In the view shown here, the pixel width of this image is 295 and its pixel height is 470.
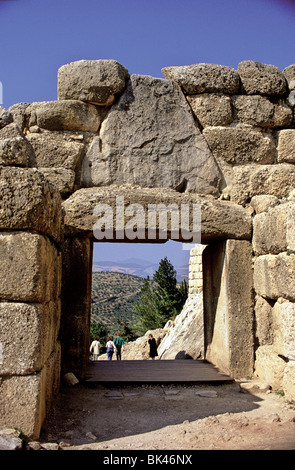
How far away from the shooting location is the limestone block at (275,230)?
4.03 m

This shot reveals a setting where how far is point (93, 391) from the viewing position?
15.2 feet

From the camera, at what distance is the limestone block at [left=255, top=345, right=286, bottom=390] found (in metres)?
4.41

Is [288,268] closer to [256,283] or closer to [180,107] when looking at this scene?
[256,283]

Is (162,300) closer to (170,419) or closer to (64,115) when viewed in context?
(64,115)

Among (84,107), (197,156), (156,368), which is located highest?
(84,107)

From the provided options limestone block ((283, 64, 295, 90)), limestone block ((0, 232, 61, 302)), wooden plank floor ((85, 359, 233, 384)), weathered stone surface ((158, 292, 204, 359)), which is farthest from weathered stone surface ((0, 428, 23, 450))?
limestone block ((283, 64, 295, 90))

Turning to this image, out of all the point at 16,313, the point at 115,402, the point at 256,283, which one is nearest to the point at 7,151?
the point at 16,313

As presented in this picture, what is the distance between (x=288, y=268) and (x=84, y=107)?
3105 millimetres

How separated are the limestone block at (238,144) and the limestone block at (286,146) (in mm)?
146

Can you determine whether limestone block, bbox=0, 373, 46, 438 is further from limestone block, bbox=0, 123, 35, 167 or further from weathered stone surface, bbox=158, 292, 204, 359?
weathered stone surface, bbox=158, 292, 204, 359

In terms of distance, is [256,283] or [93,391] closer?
[93,391]

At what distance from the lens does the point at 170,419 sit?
3732 mm

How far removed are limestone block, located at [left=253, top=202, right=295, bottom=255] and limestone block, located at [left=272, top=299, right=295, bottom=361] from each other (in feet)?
1.85
